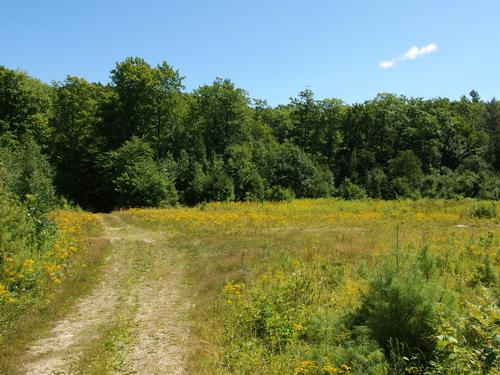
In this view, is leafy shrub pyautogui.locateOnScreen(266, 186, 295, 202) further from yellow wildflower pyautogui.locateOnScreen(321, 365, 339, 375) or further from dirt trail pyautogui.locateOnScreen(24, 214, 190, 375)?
yellow wildflower pyautogui.locateOnScreen(321, 365, 339, 375)

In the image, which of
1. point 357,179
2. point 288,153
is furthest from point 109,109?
point 357,179

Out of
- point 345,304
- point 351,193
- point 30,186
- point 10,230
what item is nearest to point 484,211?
point 345,304

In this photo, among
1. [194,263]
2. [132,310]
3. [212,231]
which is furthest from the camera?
[212,231]

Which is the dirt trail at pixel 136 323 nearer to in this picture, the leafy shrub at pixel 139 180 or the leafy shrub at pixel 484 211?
the leafy shrub at pixel 484 211

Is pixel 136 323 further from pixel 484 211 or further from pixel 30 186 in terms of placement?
pixel 484 211

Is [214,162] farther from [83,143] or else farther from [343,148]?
[343,148]

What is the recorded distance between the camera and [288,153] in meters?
51.1

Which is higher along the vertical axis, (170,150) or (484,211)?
(170,150)

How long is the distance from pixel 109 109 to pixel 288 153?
76.2 ft

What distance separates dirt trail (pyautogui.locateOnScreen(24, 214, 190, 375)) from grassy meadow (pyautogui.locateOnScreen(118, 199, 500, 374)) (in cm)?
45

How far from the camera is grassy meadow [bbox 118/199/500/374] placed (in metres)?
5.54

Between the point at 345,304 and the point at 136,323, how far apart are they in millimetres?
4314

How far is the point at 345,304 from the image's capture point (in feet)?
27.3

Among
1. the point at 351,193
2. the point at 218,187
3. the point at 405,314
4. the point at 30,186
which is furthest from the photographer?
the point at 351,193
